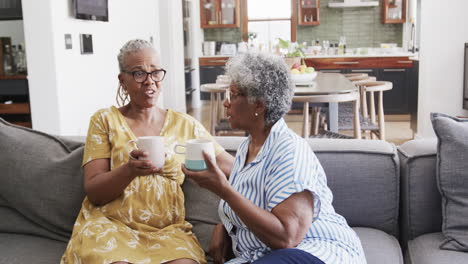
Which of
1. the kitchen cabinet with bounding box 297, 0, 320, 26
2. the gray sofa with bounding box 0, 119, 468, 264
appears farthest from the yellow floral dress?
the kitchen cabinet with bounding box 297, 0, 320, 26

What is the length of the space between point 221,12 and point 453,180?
7798mm

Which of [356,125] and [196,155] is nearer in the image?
[196,155]

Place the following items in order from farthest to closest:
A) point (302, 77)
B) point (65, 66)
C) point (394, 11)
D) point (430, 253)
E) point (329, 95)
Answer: point (394, 11), point (302, 77), point (65, 66), point (329, 95), point (430, 253)

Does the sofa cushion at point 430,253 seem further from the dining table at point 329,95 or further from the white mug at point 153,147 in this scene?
the dining table at point 329,95

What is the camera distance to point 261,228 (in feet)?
4.31

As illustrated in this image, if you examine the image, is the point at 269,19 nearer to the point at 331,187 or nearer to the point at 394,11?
the point at 394,11

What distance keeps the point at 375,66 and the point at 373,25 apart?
134cm

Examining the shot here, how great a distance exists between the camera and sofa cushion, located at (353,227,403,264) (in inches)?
66.3

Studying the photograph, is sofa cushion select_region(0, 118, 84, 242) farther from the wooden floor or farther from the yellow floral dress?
the wooden floor

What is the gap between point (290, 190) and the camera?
132 centimetres

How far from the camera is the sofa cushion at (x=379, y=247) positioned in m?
1.68

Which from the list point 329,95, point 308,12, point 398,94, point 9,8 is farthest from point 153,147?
point 308,12

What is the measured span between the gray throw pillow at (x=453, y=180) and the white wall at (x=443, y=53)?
3.92 metres

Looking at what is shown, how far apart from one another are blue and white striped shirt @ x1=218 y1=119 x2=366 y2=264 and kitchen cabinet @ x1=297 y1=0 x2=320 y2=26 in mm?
7596
